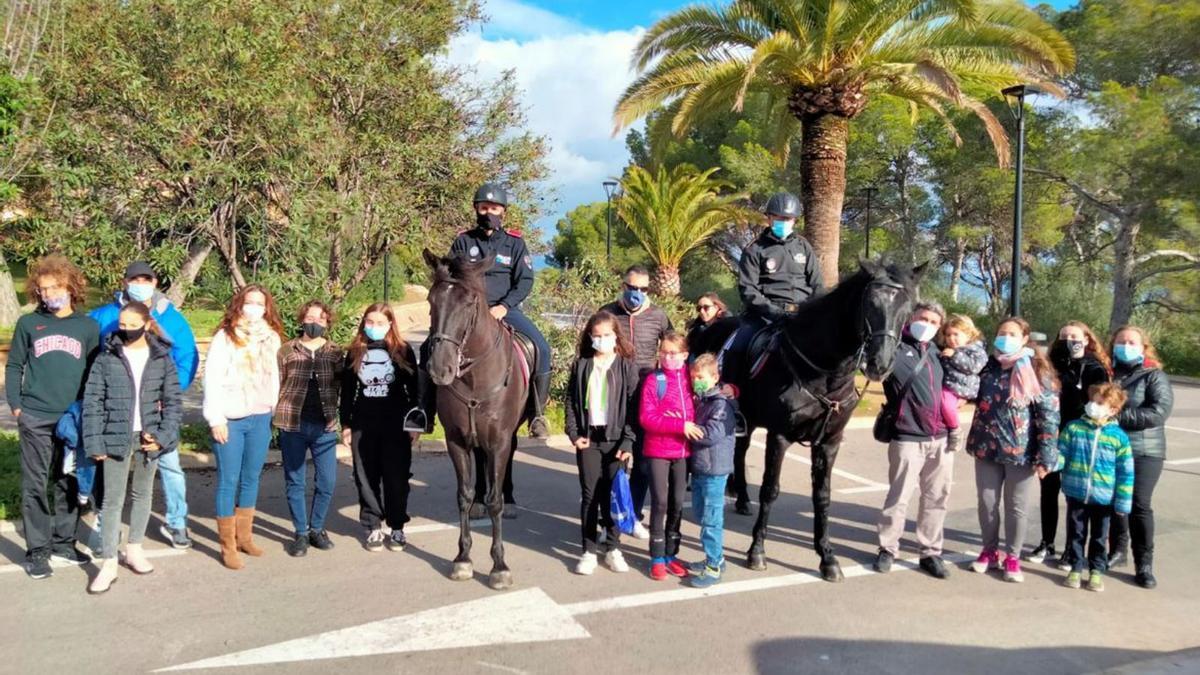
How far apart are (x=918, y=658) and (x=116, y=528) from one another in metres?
5.05

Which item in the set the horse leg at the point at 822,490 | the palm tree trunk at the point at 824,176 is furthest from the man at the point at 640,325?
the palm tree trunk at the point at 824,176

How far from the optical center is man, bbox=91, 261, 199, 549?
5.45m

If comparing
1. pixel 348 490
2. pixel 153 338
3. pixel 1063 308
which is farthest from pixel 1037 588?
pixel 1063 308

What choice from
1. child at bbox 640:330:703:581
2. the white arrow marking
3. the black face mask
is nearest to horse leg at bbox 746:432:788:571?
child at bbox 640:330:703:581

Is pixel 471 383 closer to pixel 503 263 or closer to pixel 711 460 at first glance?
pixel 503 263

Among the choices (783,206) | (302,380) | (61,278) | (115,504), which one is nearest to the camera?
(115,504)

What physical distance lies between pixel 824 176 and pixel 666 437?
9.49 meters

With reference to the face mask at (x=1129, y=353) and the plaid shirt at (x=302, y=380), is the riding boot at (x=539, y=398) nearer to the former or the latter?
the plaid shirt at (x=302, y=380)

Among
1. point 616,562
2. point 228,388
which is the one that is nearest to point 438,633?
point 616,562

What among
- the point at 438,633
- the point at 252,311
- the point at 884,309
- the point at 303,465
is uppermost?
the point at 884,309

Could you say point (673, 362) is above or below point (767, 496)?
above

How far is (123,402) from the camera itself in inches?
187

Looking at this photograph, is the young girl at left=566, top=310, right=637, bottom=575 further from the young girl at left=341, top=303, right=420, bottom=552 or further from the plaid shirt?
the plaid shirt

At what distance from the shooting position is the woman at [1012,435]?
516 centimetres
